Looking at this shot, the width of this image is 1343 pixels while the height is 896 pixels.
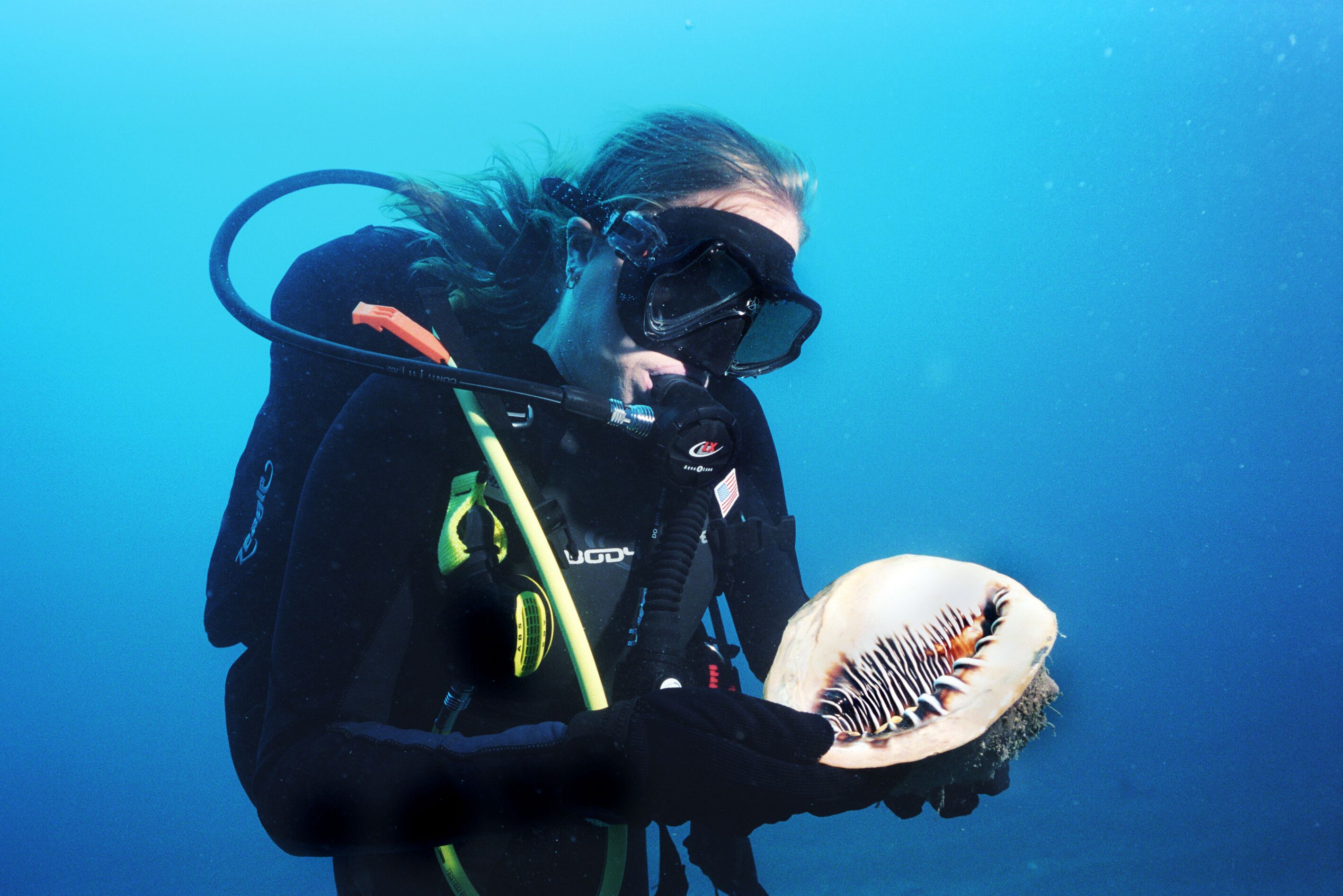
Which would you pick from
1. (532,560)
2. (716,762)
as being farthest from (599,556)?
(716,762)

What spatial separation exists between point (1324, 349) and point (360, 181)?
58.1 metres

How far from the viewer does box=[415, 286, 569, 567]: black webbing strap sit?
154 cm

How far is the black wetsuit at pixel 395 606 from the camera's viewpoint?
3.82 feet

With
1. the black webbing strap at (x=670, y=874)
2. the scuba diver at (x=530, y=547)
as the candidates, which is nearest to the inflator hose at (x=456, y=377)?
the scuba diver at (x=530, y=547)

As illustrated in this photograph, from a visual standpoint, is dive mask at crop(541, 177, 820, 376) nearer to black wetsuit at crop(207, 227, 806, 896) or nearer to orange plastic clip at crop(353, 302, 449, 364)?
black wetsuit at crop(207, 227, 806, 896)

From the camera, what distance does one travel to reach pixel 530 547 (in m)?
1.36

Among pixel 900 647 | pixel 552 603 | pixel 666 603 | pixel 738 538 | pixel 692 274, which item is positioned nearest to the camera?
pixel 900 647

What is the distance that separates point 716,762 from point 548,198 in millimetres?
1710

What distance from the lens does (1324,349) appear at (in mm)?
38281

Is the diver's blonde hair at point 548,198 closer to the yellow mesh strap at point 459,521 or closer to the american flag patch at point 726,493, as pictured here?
the yellow mesh strap at point 459,521

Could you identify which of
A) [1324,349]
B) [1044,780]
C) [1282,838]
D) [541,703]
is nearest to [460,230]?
[541,703]

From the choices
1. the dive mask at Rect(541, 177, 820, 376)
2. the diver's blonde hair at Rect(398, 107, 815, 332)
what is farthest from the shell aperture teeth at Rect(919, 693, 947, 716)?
the diver's blonde hair at Rect(398, 107, 815, 332)

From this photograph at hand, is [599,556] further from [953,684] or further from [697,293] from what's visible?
[953,684]

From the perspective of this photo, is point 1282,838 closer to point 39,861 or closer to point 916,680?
point 916,680
